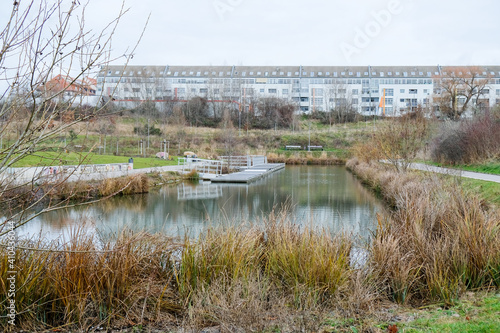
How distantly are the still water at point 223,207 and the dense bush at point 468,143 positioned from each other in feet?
15.0

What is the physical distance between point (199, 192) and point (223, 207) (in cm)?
706

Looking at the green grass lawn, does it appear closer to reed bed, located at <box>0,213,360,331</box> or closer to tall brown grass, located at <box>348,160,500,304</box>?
reed bed, located at <box>0,213,360,331</box>

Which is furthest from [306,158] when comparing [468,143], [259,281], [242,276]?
[259,281]

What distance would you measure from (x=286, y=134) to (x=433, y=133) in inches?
851

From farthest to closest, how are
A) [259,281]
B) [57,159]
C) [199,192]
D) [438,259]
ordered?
[199,192] < [438,259] < [259,281] < [57,159]

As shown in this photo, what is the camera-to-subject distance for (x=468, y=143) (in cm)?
1722

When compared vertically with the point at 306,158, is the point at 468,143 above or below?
above

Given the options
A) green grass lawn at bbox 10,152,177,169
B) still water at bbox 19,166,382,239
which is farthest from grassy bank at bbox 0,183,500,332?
still water at bbox 19,166,382,239

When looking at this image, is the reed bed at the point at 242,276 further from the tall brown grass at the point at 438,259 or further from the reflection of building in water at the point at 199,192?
the reflection of building in water at the point at 199,192

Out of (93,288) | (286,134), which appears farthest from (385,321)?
(286,134)

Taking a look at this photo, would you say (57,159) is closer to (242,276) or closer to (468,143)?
(242,276)

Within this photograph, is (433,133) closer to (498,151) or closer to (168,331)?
(498,151)

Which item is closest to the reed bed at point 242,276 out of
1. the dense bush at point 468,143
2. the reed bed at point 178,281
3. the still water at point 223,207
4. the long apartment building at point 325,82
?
the reed bed at point 178,281

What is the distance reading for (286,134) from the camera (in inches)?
1646
